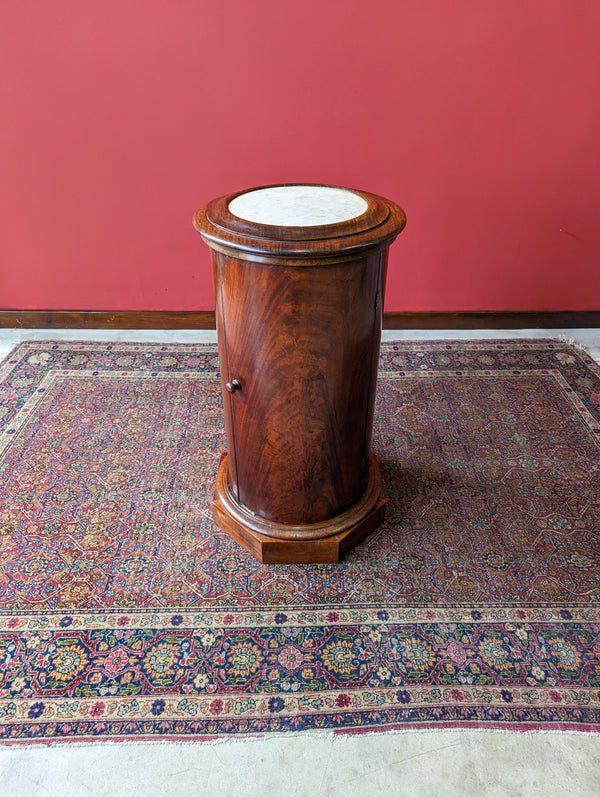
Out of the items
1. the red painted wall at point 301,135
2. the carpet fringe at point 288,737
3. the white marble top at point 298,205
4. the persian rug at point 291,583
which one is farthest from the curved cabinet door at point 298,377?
the red painted wall at point 301,135

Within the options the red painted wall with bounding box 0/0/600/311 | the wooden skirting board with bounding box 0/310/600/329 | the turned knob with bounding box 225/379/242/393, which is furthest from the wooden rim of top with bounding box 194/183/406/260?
the wooden skirting board with bounding box 0/310/600/329

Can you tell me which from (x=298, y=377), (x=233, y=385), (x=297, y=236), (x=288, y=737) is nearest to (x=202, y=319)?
(x=233, y=385)

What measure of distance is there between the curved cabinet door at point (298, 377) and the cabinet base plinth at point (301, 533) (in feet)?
0.12

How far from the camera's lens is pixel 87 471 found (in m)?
2.36

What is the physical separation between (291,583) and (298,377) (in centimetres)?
72

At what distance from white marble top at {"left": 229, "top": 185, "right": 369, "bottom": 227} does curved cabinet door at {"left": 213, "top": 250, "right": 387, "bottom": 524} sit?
139mm

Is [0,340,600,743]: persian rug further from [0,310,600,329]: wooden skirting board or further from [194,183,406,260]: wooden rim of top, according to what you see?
[194,183,406,260]: wooden rim of top

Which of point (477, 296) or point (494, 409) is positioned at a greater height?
point (477, 296)

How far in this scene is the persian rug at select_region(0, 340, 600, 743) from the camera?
156cm

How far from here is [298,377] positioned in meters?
1.65

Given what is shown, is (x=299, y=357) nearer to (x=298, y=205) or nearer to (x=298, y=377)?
(x=298, y=377)

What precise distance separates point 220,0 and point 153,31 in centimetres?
35

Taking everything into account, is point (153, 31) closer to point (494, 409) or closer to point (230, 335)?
point (230, 335)

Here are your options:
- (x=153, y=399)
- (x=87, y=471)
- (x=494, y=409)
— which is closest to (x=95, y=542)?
(x=87, y=471)
